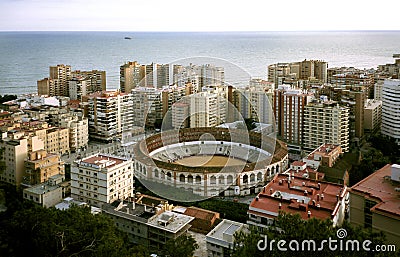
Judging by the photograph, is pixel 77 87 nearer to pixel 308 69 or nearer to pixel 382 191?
pixel 308 69

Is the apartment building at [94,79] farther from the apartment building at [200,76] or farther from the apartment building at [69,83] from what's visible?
the apartment building at [200,76]

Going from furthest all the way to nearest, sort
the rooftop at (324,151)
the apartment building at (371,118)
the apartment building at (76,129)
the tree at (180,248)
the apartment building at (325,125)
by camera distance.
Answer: the apartment building at (371,118) < the apartment building at (76,129) < the apartment building at (325,125) < the rooftop at (324,151) < the tree at (180,248)

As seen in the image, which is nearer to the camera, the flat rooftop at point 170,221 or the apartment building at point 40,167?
the flat rooftop at point 170,221

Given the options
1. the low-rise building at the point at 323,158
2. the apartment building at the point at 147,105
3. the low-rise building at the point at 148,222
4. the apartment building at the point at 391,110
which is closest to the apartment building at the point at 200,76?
the apartment building at the point at 147,105

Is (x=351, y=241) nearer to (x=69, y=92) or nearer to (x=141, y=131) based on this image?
(x=141, y=131)

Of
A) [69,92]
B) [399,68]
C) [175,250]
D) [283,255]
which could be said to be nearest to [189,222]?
[175,250]

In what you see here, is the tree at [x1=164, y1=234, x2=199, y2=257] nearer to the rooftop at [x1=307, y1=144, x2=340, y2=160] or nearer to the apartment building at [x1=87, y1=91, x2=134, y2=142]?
the rooftop at [x1=307, y1=144, x2=340, y2=160]
